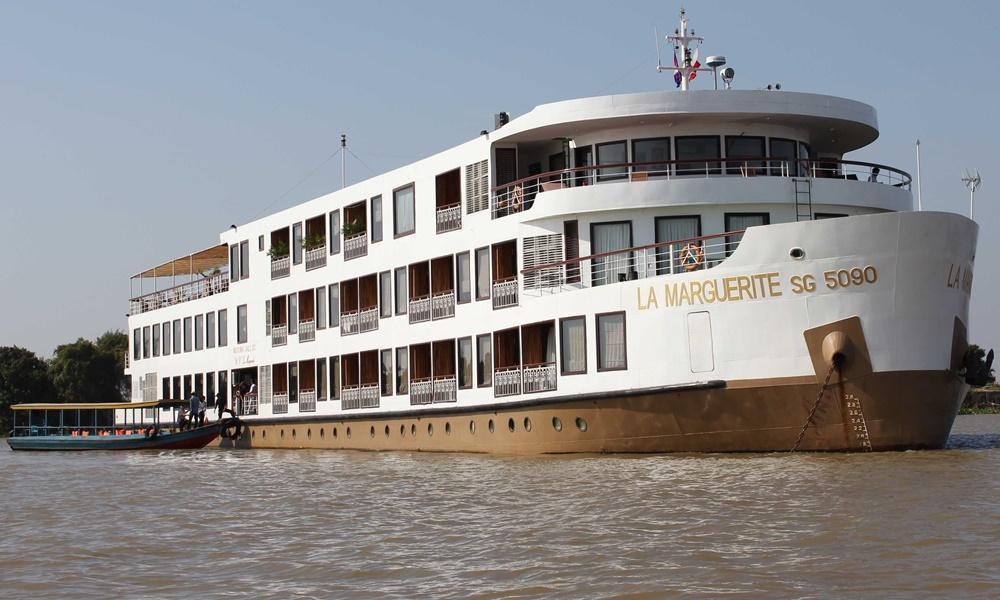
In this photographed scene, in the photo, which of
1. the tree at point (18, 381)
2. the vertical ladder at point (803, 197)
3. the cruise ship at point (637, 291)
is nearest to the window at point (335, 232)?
Answer: the cruise ship at point (637, 291)

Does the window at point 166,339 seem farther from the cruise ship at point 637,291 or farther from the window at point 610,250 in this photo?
the window at point 610,250

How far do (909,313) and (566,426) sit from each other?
6.32m

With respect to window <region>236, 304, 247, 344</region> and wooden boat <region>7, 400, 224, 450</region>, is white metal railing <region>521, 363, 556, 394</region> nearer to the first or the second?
wooden boat <region>7, 400, 224, 450</region>

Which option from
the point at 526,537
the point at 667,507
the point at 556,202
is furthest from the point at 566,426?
the point at 526,537

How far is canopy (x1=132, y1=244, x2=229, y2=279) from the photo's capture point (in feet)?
137

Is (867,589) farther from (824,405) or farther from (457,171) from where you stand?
(457,171)

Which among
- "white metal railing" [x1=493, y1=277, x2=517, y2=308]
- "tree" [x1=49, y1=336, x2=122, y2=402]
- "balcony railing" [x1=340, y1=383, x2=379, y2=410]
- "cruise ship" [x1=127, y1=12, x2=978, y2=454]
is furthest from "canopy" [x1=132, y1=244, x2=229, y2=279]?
"tree" [x1=49, y1=336, x2=122, y2=402]

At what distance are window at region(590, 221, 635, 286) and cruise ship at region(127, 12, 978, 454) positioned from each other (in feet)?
0.14

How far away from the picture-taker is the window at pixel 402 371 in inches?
1128

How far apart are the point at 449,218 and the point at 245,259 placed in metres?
12.0

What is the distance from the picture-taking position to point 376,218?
30188 millimetres

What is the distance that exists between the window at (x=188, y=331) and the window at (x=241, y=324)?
158 inches

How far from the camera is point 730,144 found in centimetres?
2381

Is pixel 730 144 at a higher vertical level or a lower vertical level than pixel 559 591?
higher
